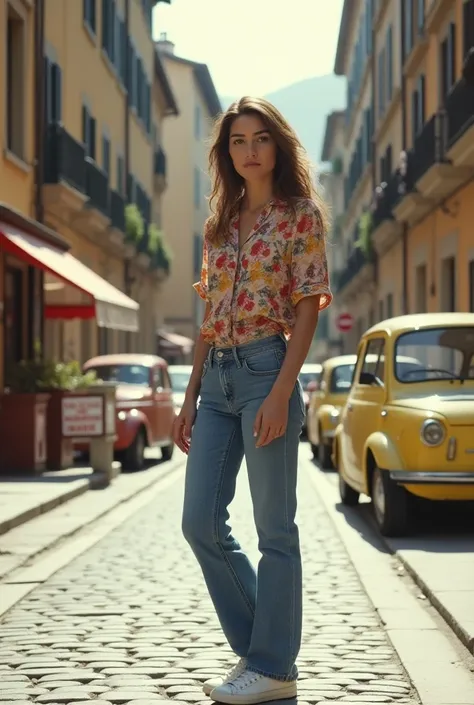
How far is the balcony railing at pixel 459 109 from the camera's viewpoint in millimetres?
19312

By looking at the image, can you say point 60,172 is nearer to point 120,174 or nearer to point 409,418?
point 120,174

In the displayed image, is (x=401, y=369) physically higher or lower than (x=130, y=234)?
lower

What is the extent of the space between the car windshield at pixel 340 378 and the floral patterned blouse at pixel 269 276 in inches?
545

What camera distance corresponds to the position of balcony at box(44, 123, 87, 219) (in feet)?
70.9

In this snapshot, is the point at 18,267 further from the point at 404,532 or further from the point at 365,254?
the point at 365,254

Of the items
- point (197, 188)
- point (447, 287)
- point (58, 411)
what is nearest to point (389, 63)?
point (447, 287)

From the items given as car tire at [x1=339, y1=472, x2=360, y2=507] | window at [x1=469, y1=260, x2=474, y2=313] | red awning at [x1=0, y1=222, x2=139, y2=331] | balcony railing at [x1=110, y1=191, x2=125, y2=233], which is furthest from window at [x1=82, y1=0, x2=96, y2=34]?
car tire at [x1=339, y1=472, x2=360, y2=507]

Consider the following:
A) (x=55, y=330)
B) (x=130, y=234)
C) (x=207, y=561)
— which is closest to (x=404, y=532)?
(x=207, y=561)

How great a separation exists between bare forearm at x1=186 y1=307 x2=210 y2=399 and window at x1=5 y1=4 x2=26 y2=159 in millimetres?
15801

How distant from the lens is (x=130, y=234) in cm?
3228

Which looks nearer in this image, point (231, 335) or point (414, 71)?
point (231, 335)

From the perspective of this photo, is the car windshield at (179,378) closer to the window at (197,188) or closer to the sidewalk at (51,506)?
the sidewalk at (51,506)

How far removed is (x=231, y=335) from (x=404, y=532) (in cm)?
548

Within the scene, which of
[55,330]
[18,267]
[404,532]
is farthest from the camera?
[55,330]
